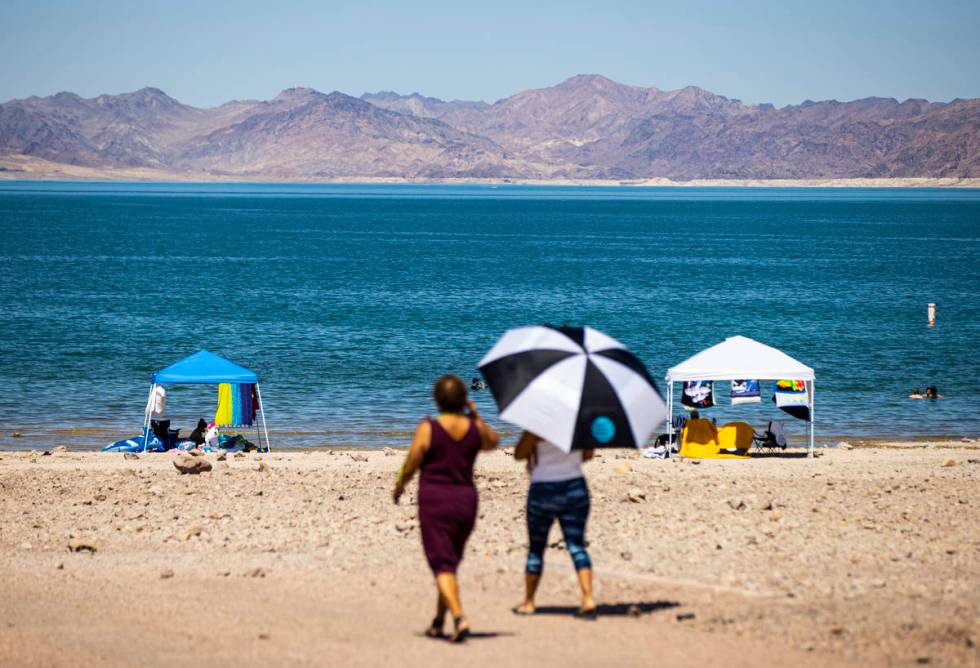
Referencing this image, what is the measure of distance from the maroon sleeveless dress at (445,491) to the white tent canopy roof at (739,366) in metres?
11.7

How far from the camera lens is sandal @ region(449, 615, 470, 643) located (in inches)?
326

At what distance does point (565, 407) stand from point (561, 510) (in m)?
0.79

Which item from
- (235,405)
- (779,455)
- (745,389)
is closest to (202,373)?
(235,405)

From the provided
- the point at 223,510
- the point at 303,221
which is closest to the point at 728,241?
the point at 303,221

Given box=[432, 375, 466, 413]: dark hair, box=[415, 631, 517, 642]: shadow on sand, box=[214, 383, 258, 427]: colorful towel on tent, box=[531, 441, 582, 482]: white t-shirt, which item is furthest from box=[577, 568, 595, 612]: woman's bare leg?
box=[214, 383, 258, 427]: colorful towel on tent

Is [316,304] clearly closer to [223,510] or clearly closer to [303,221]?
[223,510]

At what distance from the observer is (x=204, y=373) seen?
67.4 ft

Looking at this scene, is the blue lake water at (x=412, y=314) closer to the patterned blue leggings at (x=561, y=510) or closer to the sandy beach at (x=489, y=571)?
the sandy beach at (x=489, y=571)

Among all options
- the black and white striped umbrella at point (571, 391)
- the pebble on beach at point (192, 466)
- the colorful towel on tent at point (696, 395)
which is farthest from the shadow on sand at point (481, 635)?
the colorful towel on tent at point (696, 395)

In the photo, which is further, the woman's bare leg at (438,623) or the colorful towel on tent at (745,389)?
the colorful towel on tent at (745,389)

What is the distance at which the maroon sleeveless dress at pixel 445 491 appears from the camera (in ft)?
26.5

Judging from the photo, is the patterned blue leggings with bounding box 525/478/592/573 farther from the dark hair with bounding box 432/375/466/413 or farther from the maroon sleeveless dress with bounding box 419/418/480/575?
the dark hair with bounding box 432/375/466/413

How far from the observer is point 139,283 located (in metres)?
63.4

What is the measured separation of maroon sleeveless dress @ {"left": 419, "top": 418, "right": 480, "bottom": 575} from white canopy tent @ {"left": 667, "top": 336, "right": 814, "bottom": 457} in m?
11.7
